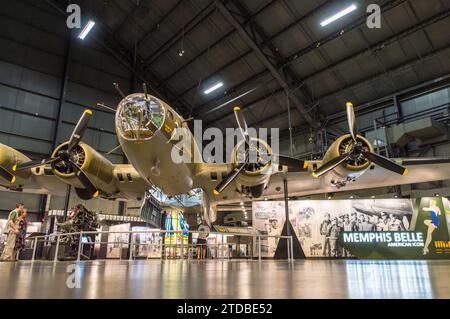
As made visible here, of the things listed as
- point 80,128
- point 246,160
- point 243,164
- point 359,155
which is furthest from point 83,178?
point 359,155

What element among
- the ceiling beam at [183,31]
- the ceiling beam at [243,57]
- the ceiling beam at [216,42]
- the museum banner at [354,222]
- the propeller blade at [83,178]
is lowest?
the museum banner at [354,222]

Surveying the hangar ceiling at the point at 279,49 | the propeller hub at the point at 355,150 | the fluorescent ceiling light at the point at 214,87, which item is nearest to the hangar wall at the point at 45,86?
the hangar ceiling at the point at 279,49

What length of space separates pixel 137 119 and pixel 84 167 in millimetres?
4311

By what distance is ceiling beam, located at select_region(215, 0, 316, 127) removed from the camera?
2477cm

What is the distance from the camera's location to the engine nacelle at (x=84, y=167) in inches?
520

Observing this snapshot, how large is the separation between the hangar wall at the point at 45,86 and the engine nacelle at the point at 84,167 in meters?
19.8

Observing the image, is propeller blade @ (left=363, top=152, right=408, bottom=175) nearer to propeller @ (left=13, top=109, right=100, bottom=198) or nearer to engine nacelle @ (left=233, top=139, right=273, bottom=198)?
engine nacelle @ (left=233, top=139, right=273, bottom=198)

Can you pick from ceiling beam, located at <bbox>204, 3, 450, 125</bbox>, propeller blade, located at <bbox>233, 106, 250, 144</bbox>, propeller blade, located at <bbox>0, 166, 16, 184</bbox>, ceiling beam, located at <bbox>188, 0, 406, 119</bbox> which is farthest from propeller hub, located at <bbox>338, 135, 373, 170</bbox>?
ceiling beam, located at <bbox>204, 3, 450, 125</bbox>

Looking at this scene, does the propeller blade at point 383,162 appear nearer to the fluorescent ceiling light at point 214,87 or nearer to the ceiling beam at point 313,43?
the ceiling beam at point 313,43

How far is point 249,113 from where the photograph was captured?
112 feet

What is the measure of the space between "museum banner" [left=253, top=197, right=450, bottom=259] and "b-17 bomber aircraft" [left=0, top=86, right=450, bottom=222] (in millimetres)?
4674

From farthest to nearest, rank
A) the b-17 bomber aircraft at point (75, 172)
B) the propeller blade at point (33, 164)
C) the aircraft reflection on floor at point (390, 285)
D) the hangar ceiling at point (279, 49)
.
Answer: the hangar ceiling at point (279, 49) → the b-17 bomber aircraft at point (75, 172) → the propeller blade at point (33, 164) → the aircraft reflection on floor at point (390, 285)

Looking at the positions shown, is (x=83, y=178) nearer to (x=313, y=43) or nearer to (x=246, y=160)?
(x=246, y=160)

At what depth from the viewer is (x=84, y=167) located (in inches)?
522
